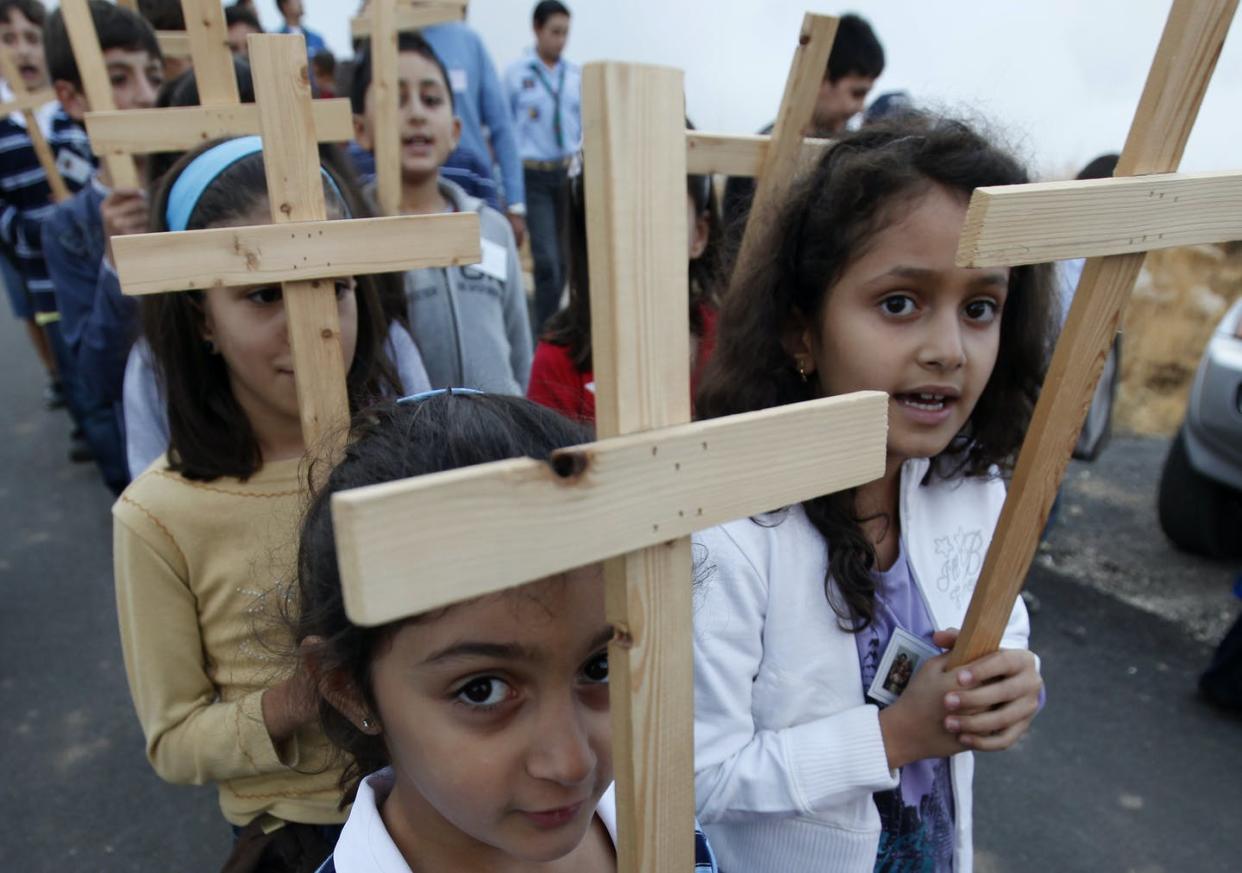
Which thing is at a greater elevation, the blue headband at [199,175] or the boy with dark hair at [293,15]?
the blue headband at [199,175]

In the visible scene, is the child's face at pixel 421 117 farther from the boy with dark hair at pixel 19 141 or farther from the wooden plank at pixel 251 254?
the boy with dark hair at pixel 19 141

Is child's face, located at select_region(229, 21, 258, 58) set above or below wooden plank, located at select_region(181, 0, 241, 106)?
below

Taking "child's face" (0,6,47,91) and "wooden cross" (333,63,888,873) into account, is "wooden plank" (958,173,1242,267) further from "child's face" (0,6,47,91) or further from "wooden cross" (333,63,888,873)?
"child's face" (0,6,47,91)

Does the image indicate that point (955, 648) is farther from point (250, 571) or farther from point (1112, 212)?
point (250, 571)

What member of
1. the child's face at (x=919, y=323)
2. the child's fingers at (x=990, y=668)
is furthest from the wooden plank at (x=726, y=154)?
the child's fingers at (x=990, y=668)

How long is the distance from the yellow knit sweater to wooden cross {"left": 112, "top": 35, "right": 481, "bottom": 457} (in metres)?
0.16

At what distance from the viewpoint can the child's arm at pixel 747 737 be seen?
1239 millimetres

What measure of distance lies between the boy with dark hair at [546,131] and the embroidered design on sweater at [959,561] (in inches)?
176

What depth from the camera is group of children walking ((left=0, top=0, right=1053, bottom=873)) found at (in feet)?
3.48

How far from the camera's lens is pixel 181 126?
5.78 feet

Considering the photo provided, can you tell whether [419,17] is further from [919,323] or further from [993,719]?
[993,719]

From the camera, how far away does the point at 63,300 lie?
9.77 ft

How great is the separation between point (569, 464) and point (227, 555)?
37.7 inches

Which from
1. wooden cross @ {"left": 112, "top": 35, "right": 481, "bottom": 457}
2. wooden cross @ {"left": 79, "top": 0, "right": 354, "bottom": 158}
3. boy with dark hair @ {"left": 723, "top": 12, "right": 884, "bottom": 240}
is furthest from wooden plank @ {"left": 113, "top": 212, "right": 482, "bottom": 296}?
boy with dark hair @ {"left": 723, "top": 12, "right": 884, "bottom": 240}
